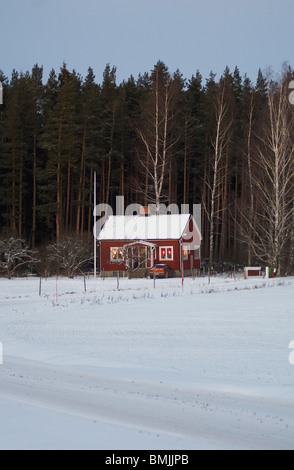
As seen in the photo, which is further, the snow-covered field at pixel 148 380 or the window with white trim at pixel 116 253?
the window with white trim at pixel 116 253

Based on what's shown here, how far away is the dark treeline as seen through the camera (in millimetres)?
48875

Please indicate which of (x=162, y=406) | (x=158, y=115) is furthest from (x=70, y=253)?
(x=162, y=406)

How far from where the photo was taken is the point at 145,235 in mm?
49750

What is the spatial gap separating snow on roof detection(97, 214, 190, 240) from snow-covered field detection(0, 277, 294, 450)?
28.9 meters

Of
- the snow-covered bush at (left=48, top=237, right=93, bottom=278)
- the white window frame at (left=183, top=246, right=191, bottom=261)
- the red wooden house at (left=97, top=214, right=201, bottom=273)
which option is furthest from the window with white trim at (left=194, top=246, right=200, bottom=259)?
the snow-covered bush at (left=48, top=237, right=93, bottom=278)

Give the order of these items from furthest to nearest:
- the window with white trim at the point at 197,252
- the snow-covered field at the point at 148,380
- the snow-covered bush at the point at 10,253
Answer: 1. the window with white trim at the point at 197,252
2. the snow-covered bush at the point at 10,253
3. the snow-covered field at the point at 148,380

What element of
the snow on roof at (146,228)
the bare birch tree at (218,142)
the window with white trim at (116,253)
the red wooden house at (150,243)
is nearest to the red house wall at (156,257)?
the red wooden house at (150,243)

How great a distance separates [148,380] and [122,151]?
51.1 m

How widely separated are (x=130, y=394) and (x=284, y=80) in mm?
33914

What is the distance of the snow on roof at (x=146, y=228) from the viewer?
49281 mm

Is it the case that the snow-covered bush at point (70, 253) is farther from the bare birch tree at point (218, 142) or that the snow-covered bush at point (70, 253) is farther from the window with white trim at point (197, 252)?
the window with white trim at point (197, 252)

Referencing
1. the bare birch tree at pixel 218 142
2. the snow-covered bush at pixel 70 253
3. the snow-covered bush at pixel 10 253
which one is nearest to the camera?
the snow-covered bush at pixel 10 253

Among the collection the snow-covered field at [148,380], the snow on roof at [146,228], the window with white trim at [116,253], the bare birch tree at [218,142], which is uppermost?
the bare birch tree at [218,142]

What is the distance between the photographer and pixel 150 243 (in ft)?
159
